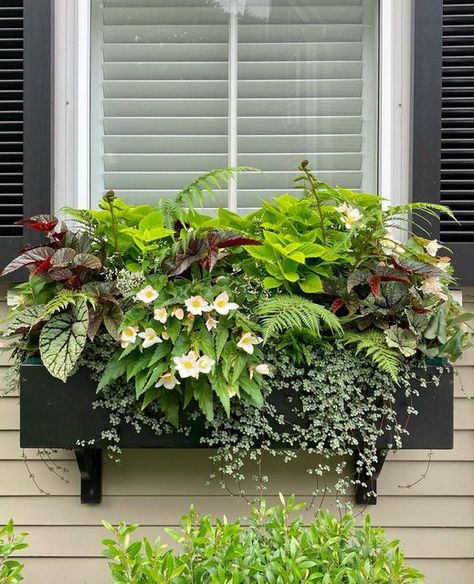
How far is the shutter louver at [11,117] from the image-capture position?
210 centimetres

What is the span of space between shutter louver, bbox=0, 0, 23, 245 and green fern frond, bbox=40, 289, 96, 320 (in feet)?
1.55

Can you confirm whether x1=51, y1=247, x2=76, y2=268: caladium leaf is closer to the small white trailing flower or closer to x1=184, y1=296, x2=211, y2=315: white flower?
the small white trailing flower

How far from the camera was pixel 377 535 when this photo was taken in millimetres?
1755

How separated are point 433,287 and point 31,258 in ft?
3.97

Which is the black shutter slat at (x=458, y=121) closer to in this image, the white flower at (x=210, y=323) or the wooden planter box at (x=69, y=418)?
the wooden planter box at (x=69, y=418)

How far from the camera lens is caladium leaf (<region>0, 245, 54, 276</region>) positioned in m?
1.78

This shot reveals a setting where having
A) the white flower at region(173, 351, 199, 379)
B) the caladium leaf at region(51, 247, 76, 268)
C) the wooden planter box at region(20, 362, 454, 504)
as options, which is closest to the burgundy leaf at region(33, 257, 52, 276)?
the caladium leaf at region(51, 247, 76, 268)

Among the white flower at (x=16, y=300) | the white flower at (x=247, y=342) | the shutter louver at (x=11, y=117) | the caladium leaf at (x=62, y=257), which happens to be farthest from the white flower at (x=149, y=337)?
the shutter louver at (x=11, y=117)

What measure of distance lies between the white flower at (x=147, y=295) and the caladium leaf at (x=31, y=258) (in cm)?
33

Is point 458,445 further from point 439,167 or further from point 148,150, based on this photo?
point 148,150

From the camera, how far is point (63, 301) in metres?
1.71

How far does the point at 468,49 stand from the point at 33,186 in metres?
1.60

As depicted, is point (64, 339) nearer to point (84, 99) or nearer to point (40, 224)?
point (40, 224)

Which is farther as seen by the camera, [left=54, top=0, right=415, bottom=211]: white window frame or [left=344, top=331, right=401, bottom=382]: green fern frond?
[left=54, top=0, right=415, bottom=211]: white window frame
